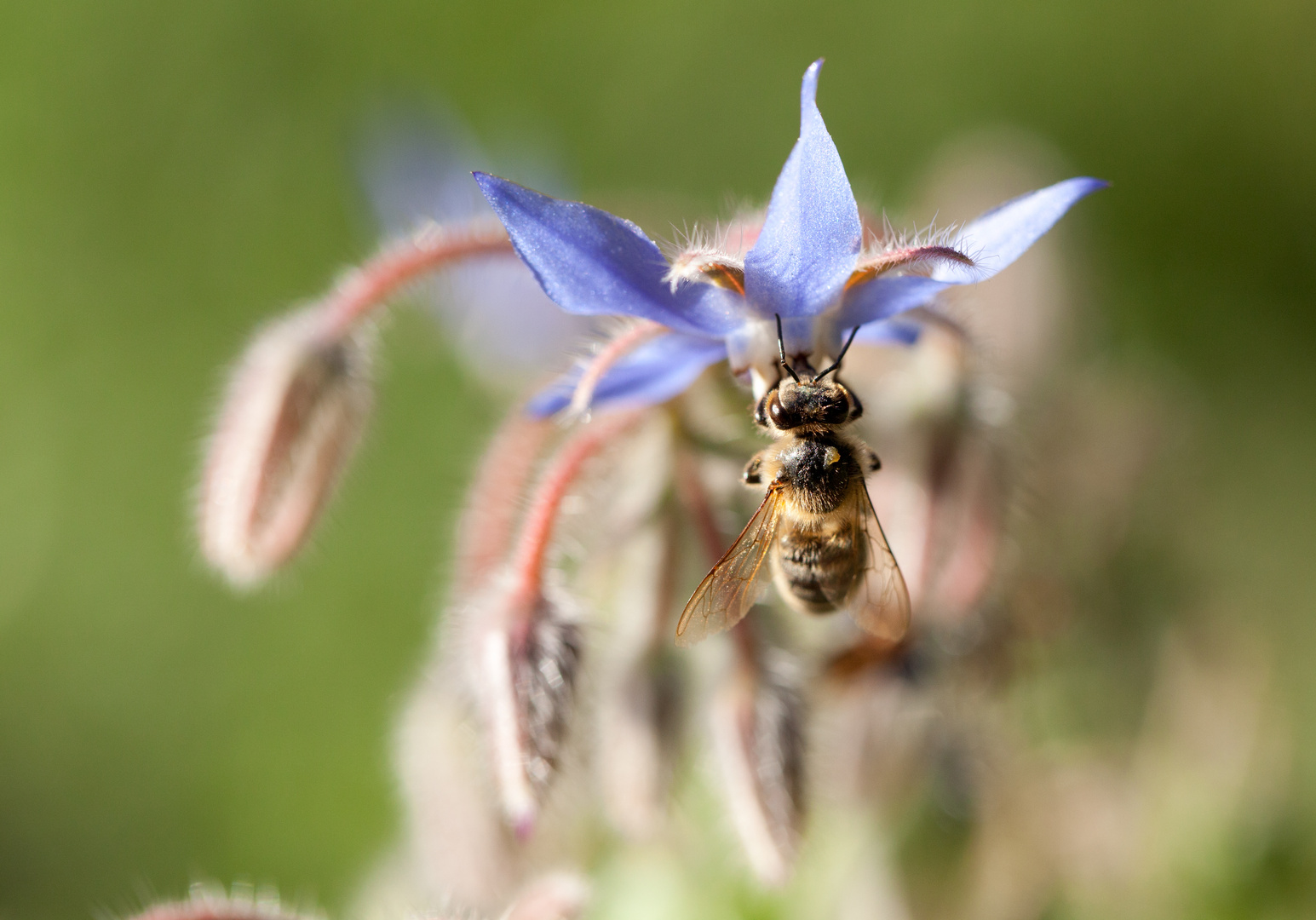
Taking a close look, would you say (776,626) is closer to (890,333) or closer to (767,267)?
(890,333)

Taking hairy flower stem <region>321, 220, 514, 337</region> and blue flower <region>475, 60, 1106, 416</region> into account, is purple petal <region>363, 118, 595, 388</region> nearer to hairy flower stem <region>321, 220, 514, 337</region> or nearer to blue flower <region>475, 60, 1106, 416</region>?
hairy flower stem <region>321, 220, 514, 337</region>

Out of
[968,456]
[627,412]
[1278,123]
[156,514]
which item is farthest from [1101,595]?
[156,514]

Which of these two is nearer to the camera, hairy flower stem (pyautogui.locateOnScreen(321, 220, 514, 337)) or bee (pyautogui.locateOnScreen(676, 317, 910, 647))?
bee (pyautogui.locateOnScreen(676, 317, 910, 647))

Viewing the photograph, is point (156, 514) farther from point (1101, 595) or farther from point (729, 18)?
point (1101, 595)

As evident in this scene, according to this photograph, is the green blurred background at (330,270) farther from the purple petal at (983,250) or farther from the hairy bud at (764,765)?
the purple petal at (983,250)

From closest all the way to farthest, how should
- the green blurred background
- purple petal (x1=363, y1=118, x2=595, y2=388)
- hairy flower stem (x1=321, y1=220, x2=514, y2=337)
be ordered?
1. hairy flower stem (x1=321, y1=220, x2=514, y2=337)
2. purple petal (x1=363, y1=118, x2=595, y2=388)
3. the green blurred background

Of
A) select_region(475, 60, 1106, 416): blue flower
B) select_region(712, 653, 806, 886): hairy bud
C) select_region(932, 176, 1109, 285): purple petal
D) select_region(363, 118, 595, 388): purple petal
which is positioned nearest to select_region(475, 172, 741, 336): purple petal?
select_region(475, 60, 1106, 416): blue flower

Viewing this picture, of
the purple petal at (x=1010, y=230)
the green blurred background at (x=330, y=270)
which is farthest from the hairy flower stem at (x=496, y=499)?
the green blurred background at (x=330, y=270)

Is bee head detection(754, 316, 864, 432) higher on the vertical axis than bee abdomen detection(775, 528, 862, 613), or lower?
higher
